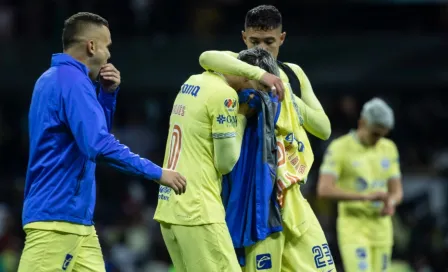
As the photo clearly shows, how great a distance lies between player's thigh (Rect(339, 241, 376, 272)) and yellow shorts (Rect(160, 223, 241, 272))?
3.62 m

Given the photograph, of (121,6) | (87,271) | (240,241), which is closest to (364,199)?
(240,241)

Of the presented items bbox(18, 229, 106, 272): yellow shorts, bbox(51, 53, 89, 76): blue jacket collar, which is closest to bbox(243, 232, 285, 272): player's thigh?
bbox(18, 229, 106, 272): yellow shorts

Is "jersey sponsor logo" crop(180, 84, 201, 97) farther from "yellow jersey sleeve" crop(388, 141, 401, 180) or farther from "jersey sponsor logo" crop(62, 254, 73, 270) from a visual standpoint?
"yellow jersey sleeve" crop(388, 141, 401, 180)

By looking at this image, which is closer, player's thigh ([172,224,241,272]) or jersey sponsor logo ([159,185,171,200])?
player's thigh ([172,224,241,272])

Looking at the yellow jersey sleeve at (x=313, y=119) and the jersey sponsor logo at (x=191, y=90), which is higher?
the jersey sponsor logo at (x=191, y=90)

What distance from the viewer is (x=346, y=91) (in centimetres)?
1542

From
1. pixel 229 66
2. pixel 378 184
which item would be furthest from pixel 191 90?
pixel 378 184

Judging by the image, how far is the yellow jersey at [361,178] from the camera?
32.7 ft

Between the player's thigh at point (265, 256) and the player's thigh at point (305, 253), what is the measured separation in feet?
0.40

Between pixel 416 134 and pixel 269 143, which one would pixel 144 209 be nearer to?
pixel 416 134

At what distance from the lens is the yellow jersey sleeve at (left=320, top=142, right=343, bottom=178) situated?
10026mm

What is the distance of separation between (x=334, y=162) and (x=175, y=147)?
3915mm

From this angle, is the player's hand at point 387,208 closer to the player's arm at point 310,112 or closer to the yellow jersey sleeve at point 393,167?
the yellow jersey sleeve at point 393,167

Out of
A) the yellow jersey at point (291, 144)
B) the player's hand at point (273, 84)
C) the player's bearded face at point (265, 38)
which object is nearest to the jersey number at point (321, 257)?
the yellow jersey at point (291, 144)
